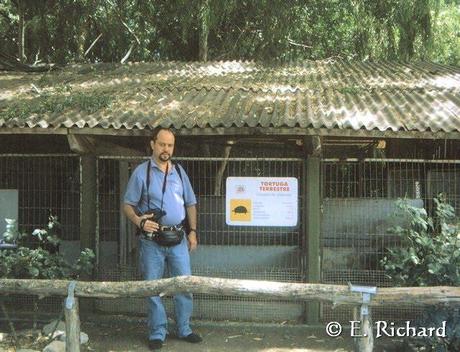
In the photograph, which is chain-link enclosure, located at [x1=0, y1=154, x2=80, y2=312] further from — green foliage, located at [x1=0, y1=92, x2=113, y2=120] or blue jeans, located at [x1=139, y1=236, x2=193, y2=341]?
blue jeans, located at [x1=139, y1=236, x2=193, y2=341]

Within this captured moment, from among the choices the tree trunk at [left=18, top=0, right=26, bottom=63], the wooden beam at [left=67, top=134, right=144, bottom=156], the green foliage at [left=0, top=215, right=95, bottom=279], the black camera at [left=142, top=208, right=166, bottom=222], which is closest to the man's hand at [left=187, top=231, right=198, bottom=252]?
the black camera at [left=142, top=208, right=166, bottom=222]

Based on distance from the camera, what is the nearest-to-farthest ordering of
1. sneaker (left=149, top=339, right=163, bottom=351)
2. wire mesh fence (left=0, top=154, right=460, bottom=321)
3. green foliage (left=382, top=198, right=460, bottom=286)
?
green foliage (left=382, top=198, right=460, bottom=286)
sneaker (left=149, top=339, right=163, bottom=351)
wire mesh fence (left=0, top=154, right=460, bottom=321)

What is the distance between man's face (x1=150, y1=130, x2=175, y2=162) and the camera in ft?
16.2

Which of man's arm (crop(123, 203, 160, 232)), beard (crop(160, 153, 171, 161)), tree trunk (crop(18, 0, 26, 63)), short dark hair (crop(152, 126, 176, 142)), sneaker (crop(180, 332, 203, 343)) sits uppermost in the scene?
tree trunk (crop(18, 0, 26, 63))

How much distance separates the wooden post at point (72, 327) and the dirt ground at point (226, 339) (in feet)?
3.12

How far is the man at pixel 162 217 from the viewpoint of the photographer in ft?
16.2

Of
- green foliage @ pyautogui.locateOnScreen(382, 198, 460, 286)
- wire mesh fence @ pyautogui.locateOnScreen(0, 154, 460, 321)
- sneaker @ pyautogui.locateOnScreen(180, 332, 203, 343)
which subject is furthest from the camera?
wire mesh fence @ pyautogui.locateOnScreen(0, 154, 460, 321)

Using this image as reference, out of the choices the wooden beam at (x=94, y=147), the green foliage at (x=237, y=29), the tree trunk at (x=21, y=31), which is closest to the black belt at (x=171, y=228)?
the wooden beam at (x=94, y=147)

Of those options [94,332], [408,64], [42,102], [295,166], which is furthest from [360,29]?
[94,332]

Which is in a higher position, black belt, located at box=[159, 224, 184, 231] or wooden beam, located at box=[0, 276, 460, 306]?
black belt, located at box=[159, 224, 184, 231]

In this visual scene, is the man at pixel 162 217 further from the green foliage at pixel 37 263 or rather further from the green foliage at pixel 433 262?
the green foliage at pixel 433 262

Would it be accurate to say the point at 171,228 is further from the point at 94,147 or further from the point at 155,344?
the point at 94,147

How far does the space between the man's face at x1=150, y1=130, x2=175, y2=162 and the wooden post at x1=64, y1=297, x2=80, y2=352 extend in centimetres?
157

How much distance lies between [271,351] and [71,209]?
10.7 feet
